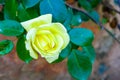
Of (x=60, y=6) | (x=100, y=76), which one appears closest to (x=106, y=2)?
(x=100, y=76)

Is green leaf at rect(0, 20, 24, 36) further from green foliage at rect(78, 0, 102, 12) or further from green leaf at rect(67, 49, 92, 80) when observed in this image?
green foliage at rect(78, 0, 102, 12)

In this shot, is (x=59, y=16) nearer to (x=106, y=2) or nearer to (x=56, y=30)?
(x=56, y=30)

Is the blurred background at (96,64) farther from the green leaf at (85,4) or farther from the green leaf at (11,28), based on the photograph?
the green leaf at (11,28)

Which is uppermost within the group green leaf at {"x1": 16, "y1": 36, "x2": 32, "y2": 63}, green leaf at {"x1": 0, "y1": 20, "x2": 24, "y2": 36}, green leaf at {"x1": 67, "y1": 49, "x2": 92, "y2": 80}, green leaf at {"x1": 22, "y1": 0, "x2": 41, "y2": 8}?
green leaf at {"x1": 22, "y1": 0, "x2": 41, "y2": 8}

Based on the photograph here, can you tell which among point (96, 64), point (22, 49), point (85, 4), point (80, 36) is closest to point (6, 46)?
point (22, 49)

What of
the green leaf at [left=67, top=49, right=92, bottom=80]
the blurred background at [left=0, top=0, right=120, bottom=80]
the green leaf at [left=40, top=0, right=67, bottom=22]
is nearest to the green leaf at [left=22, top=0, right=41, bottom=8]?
the green leaf at [left=40, top=0, right=67, bottom=22]

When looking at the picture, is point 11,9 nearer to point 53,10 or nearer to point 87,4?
point 53,10
